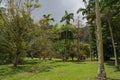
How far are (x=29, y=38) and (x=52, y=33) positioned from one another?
17288 mm

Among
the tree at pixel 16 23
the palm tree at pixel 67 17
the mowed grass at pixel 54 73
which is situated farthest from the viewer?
the palm tree at pixel 67 17

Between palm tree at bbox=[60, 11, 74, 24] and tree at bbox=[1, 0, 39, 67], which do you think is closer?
tree at bbox=[1, 0, 39, 67]

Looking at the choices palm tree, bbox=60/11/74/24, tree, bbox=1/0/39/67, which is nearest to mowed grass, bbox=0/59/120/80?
tree, bbox=1/0/39/67

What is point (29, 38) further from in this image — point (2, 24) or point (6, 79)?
point (6, 79)

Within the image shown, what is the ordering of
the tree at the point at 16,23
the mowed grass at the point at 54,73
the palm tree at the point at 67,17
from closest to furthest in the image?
the mowed grass at the point at 54,73, the tree at the point at 16,23, the palm tree at the point at 67,17

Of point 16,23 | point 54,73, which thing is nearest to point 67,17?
point 16,23

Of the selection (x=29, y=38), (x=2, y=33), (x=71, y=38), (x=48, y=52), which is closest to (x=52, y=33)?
(x=48, y=52)

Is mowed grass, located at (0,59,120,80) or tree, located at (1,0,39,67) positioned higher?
tree, located at (1,0,39,67)

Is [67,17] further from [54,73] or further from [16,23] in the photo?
[54,73]

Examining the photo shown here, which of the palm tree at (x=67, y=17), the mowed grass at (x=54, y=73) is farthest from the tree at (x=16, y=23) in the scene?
the palm tree at (x=67, y=17)

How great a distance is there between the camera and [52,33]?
207 feet

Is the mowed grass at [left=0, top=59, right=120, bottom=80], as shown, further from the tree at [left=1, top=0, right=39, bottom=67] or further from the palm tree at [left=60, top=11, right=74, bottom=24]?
the palm tree at [left=60, top=11, right=74, bottom=24]

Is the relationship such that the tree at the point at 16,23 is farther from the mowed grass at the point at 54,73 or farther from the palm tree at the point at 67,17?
the palm tree at the point at 67,17

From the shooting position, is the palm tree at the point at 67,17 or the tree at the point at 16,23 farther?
the palm tree at the point at 67,17
